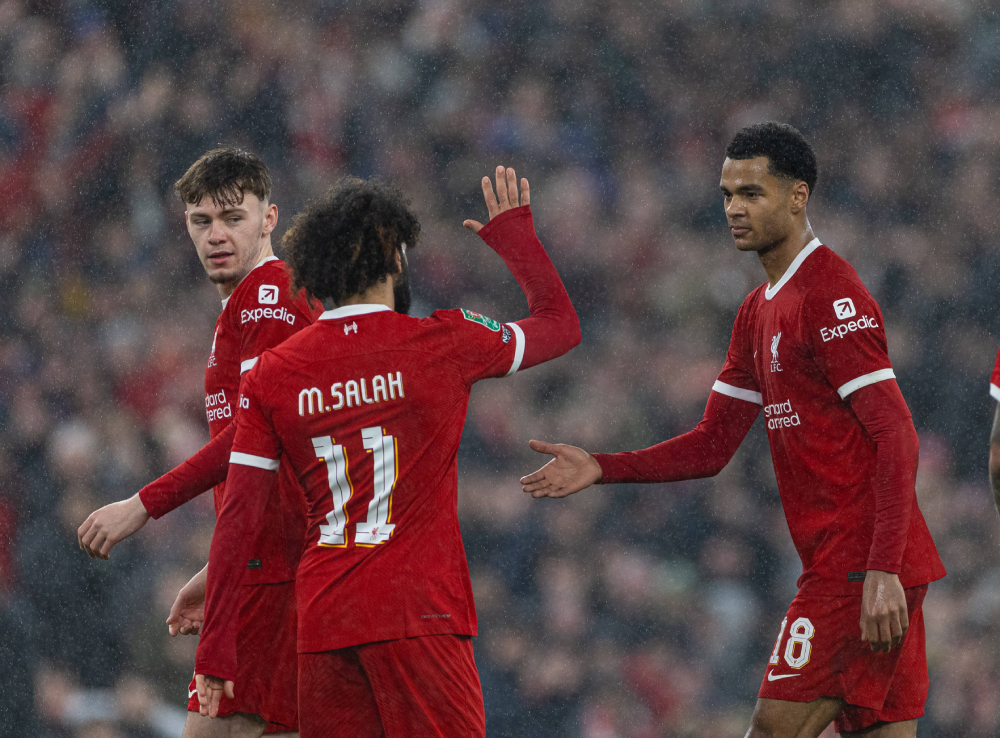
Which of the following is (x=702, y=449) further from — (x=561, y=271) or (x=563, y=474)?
(x=561, y=271)

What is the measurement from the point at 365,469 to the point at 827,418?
129 centimetres

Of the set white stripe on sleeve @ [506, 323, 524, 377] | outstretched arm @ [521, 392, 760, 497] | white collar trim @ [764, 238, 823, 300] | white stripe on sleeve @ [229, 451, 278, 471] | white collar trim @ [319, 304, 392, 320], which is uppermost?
white collar trim @ [319, 304, 392, 320]

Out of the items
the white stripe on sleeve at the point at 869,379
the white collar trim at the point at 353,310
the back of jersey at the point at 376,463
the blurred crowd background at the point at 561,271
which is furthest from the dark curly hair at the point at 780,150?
the blurred crowd background at the point at 561,271

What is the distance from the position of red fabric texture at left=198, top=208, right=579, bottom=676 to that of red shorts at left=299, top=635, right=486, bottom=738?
0.04 metres

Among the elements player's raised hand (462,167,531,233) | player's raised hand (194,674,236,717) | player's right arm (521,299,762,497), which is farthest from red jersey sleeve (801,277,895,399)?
player's raised hand (194,674,236,717)

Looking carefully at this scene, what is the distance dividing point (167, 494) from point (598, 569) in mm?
3761

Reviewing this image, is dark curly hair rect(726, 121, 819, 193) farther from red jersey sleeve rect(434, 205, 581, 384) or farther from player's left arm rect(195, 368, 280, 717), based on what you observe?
player's left arm rect(195, 368, 280, 717)

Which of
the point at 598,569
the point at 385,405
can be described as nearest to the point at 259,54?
the point at 598,569

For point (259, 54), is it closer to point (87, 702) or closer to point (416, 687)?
point (87, 702)

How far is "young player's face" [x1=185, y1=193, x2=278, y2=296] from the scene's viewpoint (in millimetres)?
3240

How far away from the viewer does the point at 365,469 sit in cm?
231

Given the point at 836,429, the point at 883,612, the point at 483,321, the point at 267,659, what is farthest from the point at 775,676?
the point at 267,659

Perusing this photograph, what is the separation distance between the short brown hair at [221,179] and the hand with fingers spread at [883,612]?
206cm

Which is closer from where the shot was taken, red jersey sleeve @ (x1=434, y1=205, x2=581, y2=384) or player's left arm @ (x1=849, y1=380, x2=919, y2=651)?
red jersey sleeve @ (x1=434, y1=205, x2=581, y2=384)
